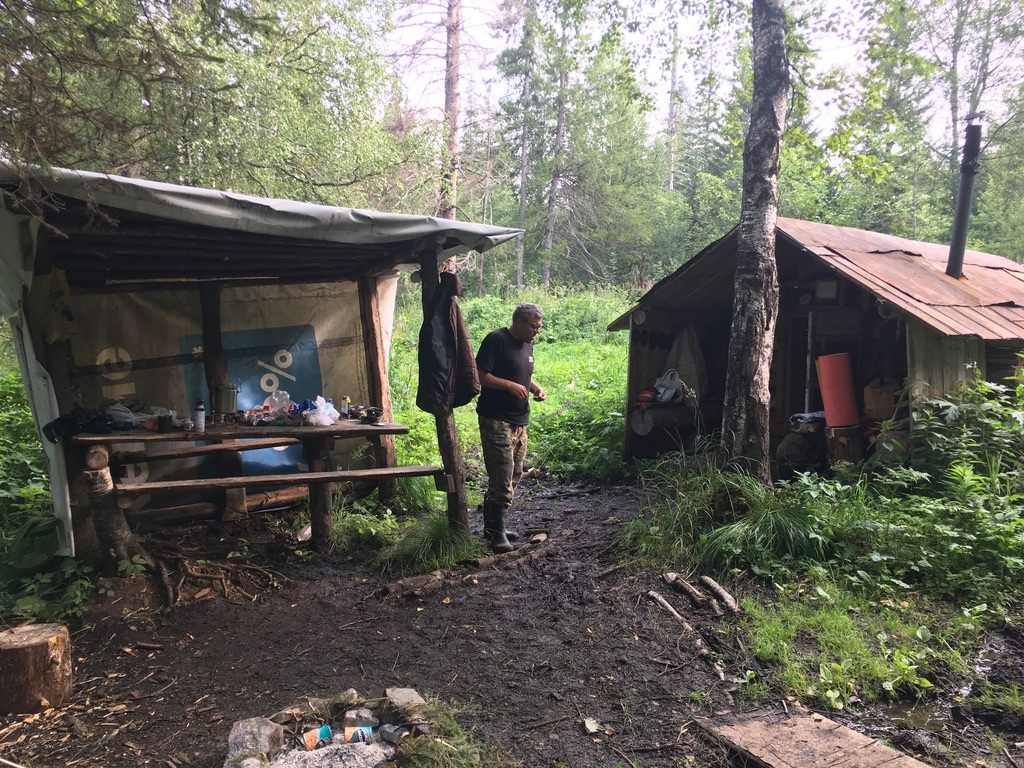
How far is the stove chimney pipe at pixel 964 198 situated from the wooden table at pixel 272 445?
22.5 ft

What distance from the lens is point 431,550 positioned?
507cm

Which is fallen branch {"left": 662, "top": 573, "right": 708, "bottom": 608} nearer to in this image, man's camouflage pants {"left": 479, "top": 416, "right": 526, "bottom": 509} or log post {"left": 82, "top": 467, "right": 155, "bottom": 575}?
man's camouflage pants {"left": 479, "top": 416, "right": 526, "bottom": 509}

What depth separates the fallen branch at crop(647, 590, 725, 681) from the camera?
363 cm

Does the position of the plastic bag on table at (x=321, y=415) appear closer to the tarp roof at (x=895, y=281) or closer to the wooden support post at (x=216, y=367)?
the wooden support post at (x=216, y=367)

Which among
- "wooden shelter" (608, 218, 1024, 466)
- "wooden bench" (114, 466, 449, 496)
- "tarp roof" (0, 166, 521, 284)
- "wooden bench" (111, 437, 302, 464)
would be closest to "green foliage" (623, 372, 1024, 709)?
"wooden shelter" (608, 218, 1024, 466)

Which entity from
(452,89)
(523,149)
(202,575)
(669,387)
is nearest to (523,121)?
(523,149)

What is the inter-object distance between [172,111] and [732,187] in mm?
26533

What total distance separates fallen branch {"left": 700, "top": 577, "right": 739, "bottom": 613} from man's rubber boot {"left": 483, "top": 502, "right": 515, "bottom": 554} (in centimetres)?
161

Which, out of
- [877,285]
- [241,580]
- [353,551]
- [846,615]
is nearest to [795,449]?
[877,285]

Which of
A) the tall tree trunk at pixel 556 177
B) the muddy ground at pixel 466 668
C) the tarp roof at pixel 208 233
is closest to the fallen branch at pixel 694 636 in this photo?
the muddy ground at pixel 466 668

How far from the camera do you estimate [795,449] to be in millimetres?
7438

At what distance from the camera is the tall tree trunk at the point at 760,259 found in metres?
5.53

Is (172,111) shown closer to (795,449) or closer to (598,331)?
(795,449)

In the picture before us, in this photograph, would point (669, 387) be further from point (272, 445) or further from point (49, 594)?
point (49, 594)
